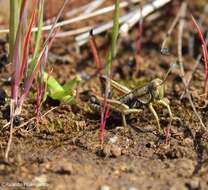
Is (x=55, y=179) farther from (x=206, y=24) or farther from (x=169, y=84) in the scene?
(x=206, y=24)

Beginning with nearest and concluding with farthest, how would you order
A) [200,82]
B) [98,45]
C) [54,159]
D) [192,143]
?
[54,159], [192,143], [200,82], [98,45]

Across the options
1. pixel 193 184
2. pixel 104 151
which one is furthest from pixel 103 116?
pixel 193 184

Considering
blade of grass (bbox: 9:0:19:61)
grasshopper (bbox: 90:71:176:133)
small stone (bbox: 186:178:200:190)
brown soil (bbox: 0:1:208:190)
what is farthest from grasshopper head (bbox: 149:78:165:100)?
blade of grass (bbox: 9:0:19:61)

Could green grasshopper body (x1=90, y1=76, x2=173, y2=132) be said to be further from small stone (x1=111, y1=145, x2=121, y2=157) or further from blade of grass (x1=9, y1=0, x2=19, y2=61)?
blade of grass (x1=9, y1=0, x2=19, y2=61)

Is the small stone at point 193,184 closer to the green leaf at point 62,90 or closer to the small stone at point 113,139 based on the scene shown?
the small stone at point 113,139

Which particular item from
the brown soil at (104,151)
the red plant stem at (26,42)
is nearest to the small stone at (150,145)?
the brown soil at (104,151)

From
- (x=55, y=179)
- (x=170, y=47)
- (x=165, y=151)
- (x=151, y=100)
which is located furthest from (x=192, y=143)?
(x=170, y=47)

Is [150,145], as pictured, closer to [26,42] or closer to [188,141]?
[188,141]

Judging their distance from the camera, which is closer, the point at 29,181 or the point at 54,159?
the point at 29,181
